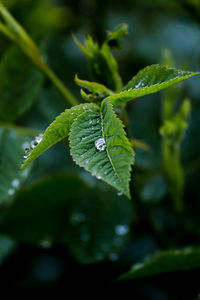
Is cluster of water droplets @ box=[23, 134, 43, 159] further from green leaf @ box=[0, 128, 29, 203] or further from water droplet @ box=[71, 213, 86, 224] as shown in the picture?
water droplet @ box=[71, 213, 86, 224]

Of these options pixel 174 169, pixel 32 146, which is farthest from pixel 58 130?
pixel 174 169

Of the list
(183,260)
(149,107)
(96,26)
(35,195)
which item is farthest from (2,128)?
(96,26)

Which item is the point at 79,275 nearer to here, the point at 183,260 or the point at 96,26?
the point at 183,260

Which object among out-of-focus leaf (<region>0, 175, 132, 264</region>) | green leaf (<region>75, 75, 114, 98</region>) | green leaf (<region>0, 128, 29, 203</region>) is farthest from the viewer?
out-of-focus leaf (<region>0, 175, 132, 264</region>)

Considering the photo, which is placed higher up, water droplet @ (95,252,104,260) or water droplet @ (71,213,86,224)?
water droplet @ (71,213,86,224)

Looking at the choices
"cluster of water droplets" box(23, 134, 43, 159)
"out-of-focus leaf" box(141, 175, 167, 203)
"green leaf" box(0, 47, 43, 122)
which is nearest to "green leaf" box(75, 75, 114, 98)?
"cluster of water droplets" box(23, 134, 43, 159)

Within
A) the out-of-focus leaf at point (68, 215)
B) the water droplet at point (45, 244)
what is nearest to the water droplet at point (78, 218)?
the out-of-focus leaf at point (68, 215)

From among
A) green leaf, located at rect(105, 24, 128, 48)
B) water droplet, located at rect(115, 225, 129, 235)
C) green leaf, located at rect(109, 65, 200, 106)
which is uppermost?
green leaf, located at rect(105, 24, 128, 48)
